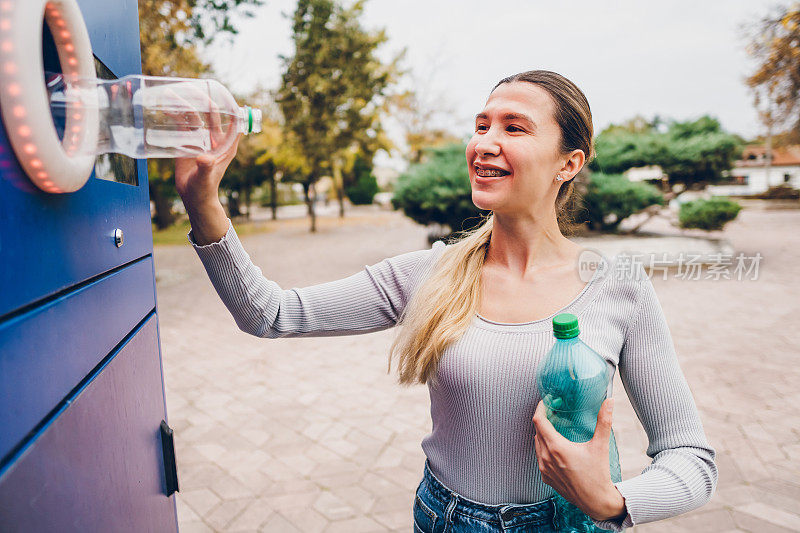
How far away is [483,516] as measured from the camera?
1353 mm

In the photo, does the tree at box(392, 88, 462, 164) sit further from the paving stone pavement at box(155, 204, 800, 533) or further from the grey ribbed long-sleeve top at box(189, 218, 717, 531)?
the grey ribbed long-sleeve top at box(189, 218, 717, 531)

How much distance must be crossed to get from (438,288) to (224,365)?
182 inches

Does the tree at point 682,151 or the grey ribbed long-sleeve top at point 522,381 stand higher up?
the tree at point 682,151

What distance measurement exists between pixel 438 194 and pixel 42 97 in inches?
397

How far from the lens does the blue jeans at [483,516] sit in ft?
4.38

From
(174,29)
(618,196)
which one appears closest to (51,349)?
(174,29)

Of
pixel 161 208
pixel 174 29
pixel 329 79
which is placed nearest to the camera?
pixel 174 29

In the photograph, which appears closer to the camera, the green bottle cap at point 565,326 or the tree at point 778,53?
the green bottle cap at point 565,326

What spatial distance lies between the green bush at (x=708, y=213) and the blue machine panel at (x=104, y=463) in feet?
40.4

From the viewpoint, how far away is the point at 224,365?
18.3 feet

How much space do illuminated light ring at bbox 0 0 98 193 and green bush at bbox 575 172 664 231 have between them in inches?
420

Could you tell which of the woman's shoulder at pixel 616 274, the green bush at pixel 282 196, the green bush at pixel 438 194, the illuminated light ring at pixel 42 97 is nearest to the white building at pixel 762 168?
the green bush at pixel 282 196

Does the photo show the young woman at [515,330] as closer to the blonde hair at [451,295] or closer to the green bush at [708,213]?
the blonde hair at [451,295]

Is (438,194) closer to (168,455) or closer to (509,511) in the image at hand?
(168,455)
